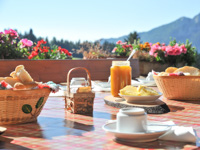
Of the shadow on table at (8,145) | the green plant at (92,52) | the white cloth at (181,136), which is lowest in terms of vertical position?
the shadow on table at (8,145)

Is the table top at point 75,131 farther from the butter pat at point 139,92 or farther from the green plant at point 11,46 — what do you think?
the green plant at point 11,46

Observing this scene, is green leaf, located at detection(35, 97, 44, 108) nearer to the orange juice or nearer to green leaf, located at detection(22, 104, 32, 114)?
green leaf, located at detection(22, 104, 32, 114)

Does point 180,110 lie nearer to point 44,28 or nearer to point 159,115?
point 159,115

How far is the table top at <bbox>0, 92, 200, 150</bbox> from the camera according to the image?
96cm

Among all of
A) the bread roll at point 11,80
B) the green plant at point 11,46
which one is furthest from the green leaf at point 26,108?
the green plant at point 11,46

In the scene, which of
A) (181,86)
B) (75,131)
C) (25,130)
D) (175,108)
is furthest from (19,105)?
(181,86)

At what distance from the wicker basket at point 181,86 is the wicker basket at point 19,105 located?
2.96 ft

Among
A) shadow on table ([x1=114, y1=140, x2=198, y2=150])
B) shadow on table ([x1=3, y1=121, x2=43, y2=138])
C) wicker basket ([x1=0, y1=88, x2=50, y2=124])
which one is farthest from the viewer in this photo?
wicker basket ([x1=0, y1=88, x2=50, y2=124])

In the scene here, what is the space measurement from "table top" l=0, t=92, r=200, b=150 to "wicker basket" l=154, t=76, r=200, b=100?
9.1 inches

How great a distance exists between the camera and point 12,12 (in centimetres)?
5303

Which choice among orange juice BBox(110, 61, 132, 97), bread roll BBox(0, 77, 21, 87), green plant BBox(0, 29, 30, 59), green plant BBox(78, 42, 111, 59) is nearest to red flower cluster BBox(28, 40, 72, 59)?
green plant BBox(0, 29, 30, 59)

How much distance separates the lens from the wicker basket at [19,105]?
Result: 133 cm

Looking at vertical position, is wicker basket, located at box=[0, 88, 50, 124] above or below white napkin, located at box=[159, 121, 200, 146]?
above

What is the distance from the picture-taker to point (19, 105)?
135cm
